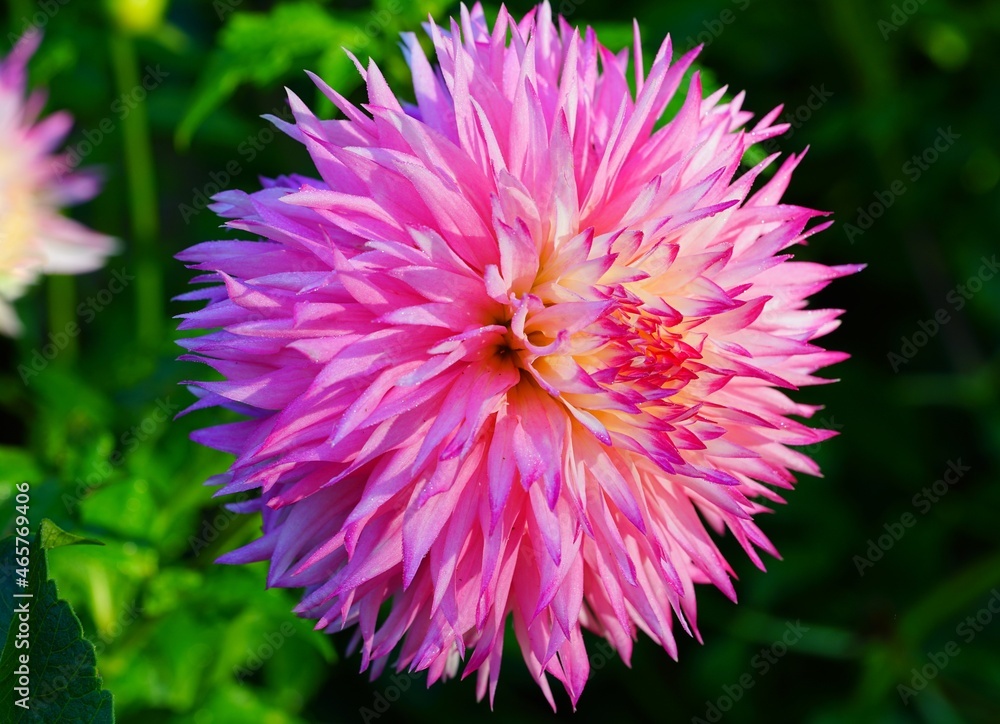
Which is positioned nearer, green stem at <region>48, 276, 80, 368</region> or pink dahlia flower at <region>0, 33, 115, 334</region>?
pink dahlia flower at <region>0, 33, 115, 334</region>

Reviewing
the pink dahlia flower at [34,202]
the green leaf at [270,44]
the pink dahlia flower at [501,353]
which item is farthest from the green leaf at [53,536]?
the pink dahlia flower at [34,202]

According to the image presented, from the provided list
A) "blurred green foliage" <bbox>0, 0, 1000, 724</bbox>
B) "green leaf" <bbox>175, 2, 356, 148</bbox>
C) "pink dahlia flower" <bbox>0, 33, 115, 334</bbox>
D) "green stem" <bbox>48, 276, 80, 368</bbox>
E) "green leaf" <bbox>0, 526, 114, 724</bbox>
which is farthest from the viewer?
"green stem" <bbox>48, 276, 80, 368</bbox>

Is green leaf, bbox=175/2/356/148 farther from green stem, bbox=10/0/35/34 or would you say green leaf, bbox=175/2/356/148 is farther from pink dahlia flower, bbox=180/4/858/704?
green stem, bbox=10/0/35/34

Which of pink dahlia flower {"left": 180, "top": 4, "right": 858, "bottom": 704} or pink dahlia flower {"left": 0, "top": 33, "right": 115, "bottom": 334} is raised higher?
pink dahlia flower {"left": 0, "top": 33, "right": 115, "bottom": 334}

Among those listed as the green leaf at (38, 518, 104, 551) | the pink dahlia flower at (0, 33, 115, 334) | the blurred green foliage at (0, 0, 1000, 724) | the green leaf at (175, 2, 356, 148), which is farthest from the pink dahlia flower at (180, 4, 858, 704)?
the pink dahlia flower at (0, 33, 115, 334)

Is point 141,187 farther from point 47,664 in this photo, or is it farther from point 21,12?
point 47,664

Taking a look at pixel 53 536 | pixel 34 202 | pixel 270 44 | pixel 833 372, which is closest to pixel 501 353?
pixel 53 536

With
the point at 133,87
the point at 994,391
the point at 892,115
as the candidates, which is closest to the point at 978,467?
the point at 994,391
